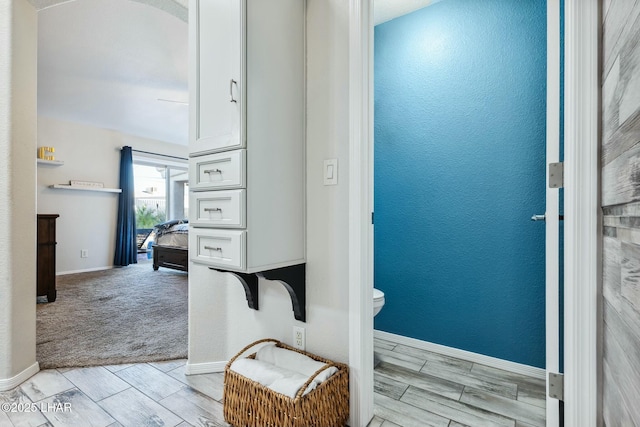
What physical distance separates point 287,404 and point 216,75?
1.37 metres

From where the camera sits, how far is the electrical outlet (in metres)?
1.47

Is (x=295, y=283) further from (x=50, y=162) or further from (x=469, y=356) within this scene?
(x=50, y=162)

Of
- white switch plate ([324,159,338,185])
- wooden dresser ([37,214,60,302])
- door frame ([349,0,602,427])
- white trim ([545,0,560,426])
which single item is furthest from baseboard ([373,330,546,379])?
wooden dresser ([37,214,60,302])

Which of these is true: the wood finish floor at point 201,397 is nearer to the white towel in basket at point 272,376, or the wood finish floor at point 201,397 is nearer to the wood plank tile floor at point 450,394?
the wood plank tile floor at point 450,394

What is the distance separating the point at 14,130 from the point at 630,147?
102 inches

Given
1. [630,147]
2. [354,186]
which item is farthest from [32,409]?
[630,147]

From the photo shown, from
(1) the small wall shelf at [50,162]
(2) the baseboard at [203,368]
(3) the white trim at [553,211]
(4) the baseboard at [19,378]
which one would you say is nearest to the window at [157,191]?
(1) the small wall shelf at [50,162]

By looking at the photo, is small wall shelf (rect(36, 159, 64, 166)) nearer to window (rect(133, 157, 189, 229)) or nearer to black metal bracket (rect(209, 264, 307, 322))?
window (rect(133, 157, 189, 229))

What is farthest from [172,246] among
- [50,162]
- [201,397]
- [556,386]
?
[556,386]

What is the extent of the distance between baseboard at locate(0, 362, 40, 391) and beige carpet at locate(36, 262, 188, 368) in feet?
0.28

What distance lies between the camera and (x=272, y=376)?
48.5 inches

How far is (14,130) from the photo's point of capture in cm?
166

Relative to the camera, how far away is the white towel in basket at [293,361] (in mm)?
1252

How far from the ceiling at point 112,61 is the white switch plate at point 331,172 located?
4.43 feet
